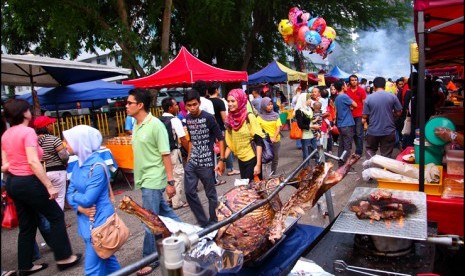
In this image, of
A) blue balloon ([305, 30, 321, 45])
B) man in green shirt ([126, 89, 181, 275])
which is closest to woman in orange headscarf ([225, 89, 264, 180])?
man in green shirt ([126, 89, 181, 275])

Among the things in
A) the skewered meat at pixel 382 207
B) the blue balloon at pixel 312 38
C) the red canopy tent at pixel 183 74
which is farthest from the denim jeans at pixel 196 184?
the blue balloon at pixel 312 38

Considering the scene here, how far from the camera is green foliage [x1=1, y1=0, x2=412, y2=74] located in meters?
13.8

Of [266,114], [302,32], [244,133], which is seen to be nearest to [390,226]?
[244,133]

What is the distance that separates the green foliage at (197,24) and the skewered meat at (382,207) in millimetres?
12049

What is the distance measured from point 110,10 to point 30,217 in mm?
14474

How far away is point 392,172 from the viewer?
3.27 meters

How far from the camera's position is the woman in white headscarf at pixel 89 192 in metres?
3.04

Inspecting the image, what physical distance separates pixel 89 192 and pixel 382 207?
7.64 feet

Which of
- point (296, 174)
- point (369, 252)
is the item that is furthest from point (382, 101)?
point (369, 252)

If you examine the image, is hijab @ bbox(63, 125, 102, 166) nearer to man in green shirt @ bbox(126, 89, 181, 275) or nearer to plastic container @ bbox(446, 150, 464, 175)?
man in green shirt @ bbox(126, 89, 181, 275)

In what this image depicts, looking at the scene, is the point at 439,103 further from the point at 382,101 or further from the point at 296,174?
the point at 296,174

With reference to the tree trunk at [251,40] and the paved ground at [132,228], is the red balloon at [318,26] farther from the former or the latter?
the tree trunk at [251,40]

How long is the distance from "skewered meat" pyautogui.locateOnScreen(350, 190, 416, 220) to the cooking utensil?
993 mm

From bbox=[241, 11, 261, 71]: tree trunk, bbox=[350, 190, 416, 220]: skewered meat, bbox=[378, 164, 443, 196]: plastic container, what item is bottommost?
bbox=[378, 164, 443, 196]: plastic container
